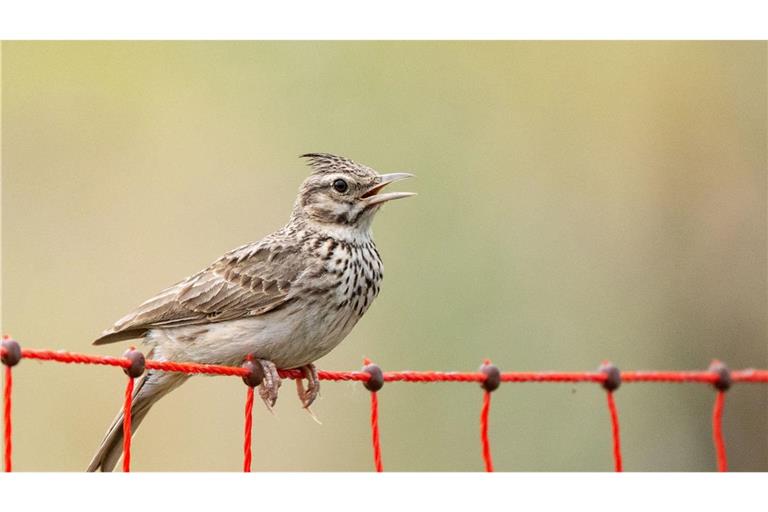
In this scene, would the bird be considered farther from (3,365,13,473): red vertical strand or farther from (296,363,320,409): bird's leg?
(3,365,13,473): red vertical strand

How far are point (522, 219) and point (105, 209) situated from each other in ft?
15.6

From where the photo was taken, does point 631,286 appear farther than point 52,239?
Yes

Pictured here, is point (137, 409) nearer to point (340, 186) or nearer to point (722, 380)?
point (340, 186)

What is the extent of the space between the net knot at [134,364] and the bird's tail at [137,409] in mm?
1523

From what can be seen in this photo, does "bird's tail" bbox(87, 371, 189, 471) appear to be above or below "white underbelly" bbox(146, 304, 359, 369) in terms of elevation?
below

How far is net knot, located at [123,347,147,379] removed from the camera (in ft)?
16.0

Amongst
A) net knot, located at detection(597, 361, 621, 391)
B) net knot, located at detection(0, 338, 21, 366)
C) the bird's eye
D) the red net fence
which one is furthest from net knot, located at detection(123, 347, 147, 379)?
the bird's eye

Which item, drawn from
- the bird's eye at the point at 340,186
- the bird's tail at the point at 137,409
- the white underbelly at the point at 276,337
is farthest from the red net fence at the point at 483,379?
the bird's eye at the point at 340,186

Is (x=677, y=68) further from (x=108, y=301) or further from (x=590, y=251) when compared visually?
(x=108, y=301)

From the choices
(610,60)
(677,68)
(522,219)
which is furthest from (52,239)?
(677,68)

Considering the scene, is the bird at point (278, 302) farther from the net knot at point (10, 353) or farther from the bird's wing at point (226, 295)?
the net knot at point (10, 353)

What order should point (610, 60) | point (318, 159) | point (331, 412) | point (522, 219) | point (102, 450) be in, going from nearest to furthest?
point (102, 450), point (318, 159), point (331, 412), point (522, 219), point (610, 60)

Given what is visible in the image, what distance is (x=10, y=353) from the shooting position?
4.47 m

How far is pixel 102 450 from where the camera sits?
250 inches
